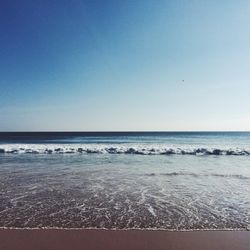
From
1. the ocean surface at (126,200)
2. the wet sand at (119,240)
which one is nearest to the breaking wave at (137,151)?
the ocean surface at (126,200)

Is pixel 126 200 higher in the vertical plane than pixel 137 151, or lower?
lower

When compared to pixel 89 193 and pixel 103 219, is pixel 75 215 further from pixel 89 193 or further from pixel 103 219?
pixel 89 193

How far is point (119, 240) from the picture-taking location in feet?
17.4

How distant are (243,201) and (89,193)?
4.70 metres

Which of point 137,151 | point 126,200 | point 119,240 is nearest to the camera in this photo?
point 119,240

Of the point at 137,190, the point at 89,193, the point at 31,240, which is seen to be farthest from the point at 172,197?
the point at 31,240

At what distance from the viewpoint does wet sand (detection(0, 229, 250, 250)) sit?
16.5 ft

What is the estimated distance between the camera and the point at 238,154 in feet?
78.5

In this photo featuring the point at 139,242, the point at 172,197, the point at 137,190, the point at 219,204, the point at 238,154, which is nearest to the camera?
the point at 139,242

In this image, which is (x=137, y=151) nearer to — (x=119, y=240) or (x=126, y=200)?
(x=126, y=200)

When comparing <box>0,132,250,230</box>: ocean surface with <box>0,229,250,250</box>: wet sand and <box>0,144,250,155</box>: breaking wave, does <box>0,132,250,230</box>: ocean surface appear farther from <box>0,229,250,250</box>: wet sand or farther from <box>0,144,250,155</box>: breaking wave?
<box>0,144,250,155</box>: breaking wave

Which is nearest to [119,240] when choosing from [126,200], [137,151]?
[126,200]

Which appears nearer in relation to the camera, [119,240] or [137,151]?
[119,240]

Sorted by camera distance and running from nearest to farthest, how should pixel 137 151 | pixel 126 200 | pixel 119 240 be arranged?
1. pixel 119 240
2. pixel 126 200
3. pixel 137 151
